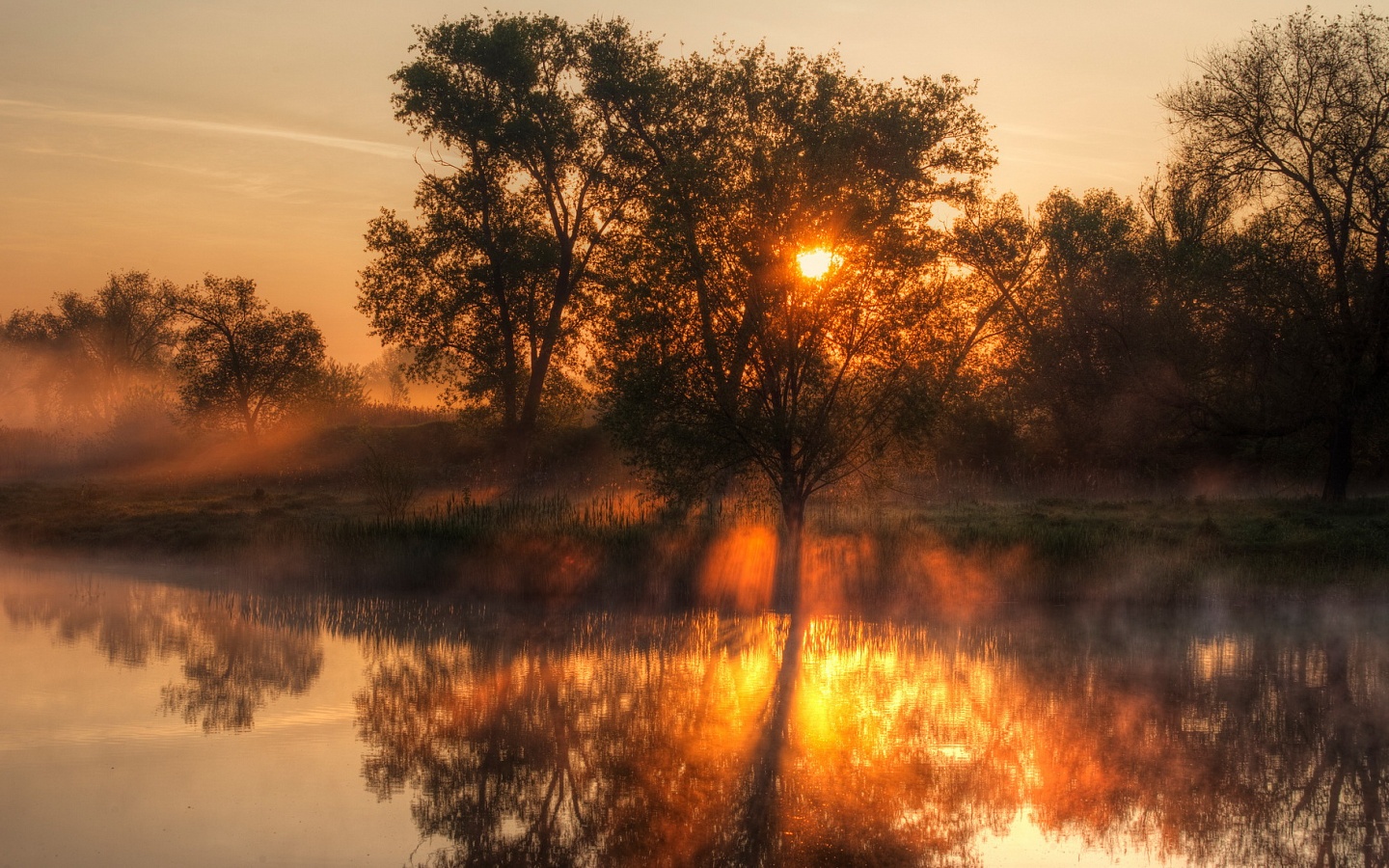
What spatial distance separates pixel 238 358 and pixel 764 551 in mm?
31943

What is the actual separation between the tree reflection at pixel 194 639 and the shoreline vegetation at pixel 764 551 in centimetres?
287

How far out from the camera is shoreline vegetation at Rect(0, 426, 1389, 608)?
22.6 m

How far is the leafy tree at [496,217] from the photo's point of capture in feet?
133

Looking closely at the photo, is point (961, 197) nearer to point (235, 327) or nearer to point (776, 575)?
point (776, 575)

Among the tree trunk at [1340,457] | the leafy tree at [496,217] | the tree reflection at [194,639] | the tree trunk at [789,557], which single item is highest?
the leafy tree at [496,217]

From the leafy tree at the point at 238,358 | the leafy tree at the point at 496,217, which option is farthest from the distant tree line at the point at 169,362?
the leafy tree at the point at 496,217

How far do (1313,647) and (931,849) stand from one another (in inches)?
459

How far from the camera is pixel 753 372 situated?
2523 centimetres

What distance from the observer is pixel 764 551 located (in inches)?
944

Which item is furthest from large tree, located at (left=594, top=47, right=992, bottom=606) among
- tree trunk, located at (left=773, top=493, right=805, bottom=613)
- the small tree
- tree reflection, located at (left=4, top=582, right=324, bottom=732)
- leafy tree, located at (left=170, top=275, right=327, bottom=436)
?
the small tree

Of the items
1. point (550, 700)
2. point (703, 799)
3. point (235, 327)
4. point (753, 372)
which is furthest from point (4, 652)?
point (235, 327)

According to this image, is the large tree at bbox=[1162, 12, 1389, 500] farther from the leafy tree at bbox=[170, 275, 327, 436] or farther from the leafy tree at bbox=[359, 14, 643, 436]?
the leafy tree at bbox=[170, 275, 327, 436]

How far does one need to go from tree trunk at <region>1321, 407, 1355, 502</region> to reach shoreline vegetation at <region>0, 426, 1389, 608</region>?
1.68 meters

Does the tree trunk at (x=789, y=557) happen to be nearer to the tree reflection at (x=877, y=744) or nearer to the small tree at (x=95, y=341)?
the tree reflection at (x=877, y=744)
